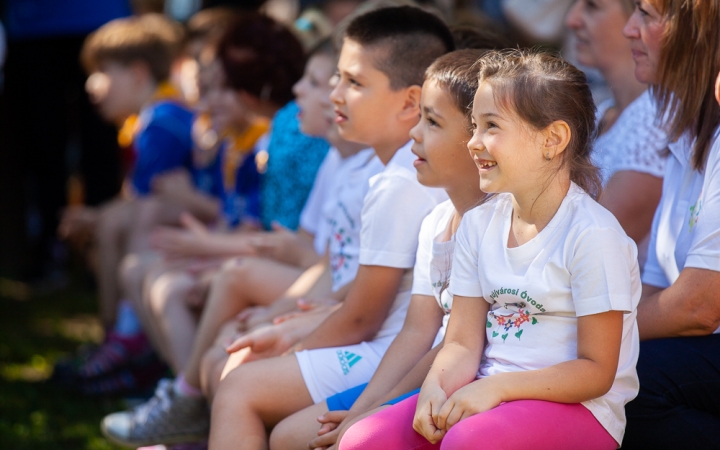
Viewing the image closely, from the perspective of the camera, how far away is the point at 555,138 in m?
1.79

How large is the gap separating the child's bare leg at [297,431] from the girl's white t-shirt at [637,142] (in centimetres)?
103

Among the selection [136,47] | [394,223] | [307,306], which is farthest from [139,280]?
[394,223]

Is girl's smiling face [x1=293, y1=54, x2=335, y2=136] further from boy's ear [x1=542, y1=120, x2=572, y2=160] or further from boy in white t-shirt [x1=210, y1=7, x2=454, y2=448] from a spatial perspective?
boy's ear [x1=542, y1=120, x2=572, y2=160]

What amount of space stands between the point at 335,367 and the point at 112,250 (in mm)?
2655

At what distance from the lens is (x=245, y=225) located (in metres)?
3.78

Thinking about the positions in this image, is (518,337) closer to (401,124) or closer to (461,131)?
(461,131)

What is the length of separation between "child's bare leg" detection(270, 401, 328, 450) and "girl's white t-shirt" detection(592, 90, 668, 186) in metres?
1.03

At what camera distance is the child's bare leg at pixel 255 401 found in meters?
2.11

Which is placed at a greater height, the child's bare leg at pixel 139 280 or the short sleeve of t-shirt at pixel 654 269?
the short sleeve of t-shirt at pixel 654 269

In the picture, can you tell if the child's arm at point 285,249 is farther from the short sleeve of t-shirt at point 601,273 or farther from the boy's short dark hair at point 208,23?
the boy's short dark hair at point 208,23

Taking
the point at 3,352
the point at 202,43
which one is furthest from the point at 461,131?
the point at 3,352

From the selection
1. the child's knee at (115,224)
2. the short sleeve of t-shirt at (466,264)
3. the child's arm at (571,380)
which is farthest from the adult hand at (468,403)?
the child's knee at (115,224)

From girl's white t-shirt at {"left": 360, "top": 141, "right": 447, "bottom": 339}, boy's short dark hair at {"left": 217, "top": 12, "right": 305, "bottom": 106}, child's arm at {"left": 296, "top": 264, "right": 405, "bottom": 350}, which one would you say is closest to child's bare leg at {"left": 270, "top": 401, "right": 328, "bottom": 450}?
child's arm at {"left": 296, "top": 264, "right": 405, "bottom": 350}

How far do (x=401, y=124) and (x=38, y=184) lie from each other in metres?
5.13
